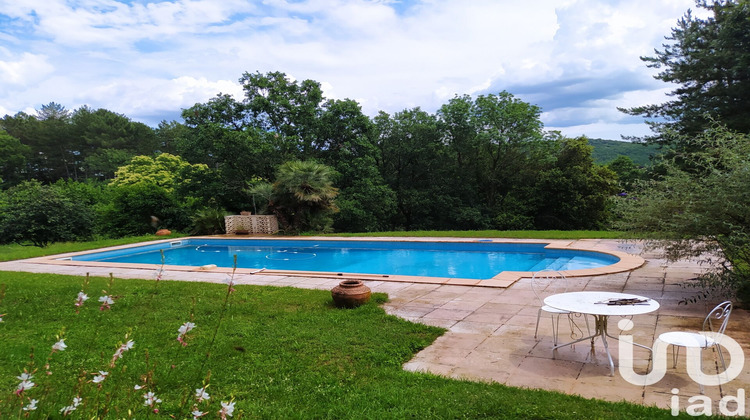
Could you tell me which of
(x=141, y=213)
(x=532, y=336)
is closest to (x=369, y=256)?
(x=532, y=336)

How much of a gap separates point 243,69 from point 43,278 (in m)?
13.3

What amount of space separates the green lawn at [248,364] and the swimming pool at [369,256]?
353cm

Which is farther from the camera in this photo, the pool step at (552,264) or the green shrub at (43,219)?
the green shrub at (43,219)

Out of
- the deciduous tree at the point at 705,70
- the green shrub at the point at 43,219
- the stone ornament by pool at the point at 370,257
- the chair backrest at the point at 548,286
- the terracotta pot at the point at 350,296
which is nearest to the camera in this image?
the terracotta pot at the point at 350,296

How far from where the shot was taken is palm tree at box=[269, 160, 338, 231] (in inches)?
582

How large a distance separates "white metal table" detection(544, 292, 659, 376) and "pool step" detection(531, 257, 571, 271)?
579 centimetres

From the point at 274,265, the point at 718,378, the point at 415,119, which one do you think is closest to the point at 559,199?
the point at 415,119

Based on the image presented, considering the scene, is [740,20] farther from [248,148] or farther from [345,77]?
[248,148]

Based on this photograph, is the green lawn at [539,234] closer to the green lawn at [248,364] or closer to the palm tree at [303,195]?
the palm tree at [303,195]

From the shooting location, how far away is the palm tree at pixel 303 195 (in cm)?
1479

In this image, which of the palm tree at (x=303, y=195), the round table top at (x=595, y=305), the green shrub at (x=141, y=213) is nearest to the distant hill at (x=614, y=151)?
the palm tree at (x=303, y=195)

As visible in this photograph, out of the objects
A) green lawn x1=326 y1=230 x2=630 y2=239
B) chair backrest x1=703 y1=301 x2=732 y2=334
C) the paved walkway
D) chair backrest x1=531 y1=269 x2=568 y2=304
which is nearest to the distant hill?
green lawn x1=326 y1=230 x2=630 y2=239

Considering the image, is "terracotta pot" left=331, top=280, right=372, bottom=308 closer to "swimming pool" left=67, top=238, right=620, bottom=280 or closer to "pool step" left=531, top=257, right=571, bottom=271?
"swimming pool" left=67, top=238, right=620, bottom=280

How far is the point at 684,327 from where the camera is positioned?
412cm
